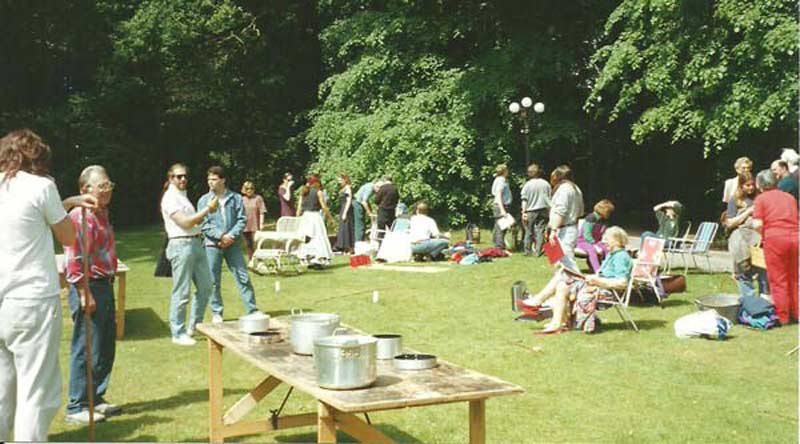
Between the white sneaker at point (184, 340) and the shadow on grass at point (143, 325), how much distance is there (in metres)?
0.52

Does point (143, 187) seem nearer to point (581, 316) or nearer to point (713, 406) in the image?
point (581, 316)

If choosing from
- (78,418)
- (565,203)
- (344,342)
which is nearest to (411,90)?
(565,203)

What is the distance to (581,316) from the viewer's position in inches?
356

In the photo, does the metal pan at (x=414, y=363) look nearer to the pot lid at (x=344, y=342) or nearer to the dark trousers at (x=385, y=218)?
the pot lid at (x=344, y=342)

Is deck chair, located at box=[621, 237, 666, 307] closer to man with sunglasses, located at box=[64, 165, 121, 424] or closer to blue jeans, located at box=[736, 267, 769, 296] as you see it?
blue jeans, located at box=[736, 267, 769, 296]

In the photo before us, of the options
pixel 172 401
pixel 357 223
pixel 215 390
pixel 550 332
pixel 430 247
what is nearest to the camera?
pixel 215 390

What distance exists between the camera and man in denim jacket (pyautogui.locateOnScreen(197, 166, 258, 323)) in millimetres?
9180

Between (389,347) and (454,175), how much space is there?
716 inches

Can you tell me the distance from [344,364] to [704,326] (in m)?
6.03

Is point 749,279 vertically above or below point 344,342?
below

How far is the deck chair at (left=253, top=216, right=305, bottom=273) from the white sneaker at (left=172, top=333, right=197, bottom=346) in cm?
584

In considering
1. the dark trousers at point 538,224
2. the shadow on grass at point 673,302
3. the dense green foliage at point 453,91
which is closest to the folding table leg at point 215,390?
the shadow on grass at point 673,302

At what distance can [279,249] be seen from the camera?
626 inches

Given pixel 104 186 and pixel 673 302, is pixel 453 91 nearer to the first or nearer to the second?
pixel 673 302
